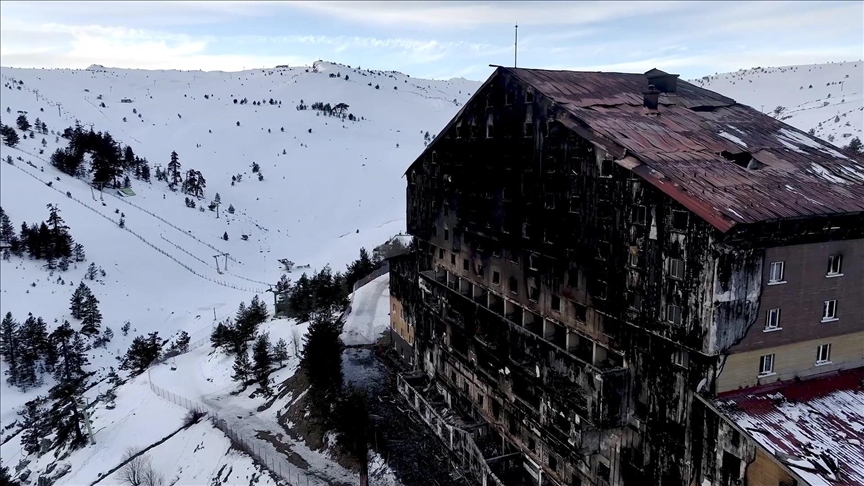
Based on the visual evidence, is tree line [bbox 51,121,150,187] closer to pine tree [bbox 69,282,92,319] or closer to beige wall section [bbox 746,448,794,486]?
pine tree [bbox 69,282,92,319]

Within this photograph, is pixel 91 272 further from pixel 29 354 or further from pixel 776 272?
pixel 776 272

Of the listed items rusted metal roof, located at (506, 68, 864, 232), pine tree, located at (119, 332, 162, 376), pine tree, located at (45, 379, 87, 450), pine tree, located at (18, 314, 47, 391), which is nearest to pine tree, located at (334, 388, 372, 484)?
rusted metal roof, located at (506, 68, 864, 232)

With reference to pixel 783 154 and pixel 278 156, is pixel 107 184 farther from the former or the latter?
pixel 783 154

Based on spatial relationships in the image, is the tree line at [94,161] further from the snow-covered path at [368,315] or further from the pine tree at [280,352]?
the pine tree at [280,352]

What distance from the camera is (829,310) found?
902 inches

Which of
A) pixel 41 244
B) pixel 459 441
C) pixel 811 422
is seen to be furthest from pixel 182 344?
pixel 811 422

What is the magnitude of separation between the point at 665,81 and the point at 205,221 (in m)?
88.9

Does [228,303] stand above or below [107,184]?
below

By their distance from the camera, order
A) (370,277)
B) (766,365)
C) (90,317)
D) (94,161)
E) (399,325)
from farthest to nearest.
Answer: (94,161) → (370,277) → (90,317) → (399,325) → (766,365)

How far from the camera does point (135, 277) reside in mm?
78688

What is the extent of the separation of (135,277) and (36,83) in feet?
504

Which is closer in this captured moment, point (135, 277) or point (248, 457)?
point (248, 457)

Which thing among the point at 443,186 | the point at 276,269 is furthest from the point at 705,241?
the point at 276,269

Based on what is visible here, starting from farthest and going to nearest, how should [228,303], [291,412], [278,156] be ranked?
1. [278,156]
2. [228,303]
3. [291,412]
